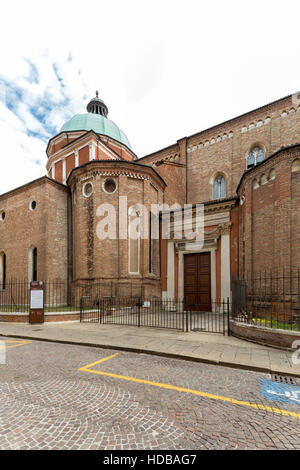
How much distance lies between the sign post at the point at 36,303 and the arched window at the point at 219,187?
591 inches

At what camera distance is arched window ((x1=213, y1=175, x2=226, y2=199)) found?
19.9 meters

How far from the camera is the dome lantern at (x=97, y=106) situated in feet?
105

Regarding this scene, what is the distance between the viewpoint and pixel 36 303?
36.5ft

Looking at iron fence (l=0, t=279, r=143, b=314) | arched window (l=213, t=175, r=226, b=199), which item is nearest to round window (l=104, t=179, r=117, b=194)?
iron fence (l=0, t=279, r=143, b=314)

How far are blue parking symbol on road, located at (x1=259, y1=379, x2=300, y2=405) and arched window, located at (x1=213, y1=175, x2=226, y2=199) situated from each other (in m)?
16.7

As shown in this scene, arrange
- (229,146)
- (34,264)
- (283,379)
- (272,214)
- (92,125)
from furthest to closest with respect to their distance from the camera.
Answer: (92,125) < (229,146) < (34,264) < (272,214) < (283,379)

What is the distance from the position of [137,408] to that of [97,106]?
35623mm

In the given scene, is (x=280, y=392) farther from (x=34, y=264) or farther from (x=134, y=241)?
(x=34, y=264)

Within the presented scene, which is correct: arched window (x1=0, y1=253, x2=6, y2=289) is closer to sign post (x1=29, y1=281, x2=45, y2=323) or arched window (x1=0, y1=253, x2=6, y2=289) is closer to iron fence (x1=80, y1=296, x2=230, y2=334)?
iron fence (x1=80, y1=296, x2=230, y2=334)

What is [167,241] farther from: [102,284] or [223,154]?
[223,154]

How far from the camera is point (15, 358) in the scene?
19.8 ft

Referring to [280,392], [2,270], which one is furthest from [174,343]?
[2,270]

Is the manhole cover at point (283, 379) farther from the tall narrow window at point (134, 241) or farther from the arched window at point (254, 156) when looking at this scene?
the arched window at point (254, 156)

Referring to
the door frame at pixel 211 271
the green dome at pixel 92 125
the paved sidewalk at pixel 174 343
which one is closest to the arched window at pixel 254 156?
the door frame at pixel 211 271
